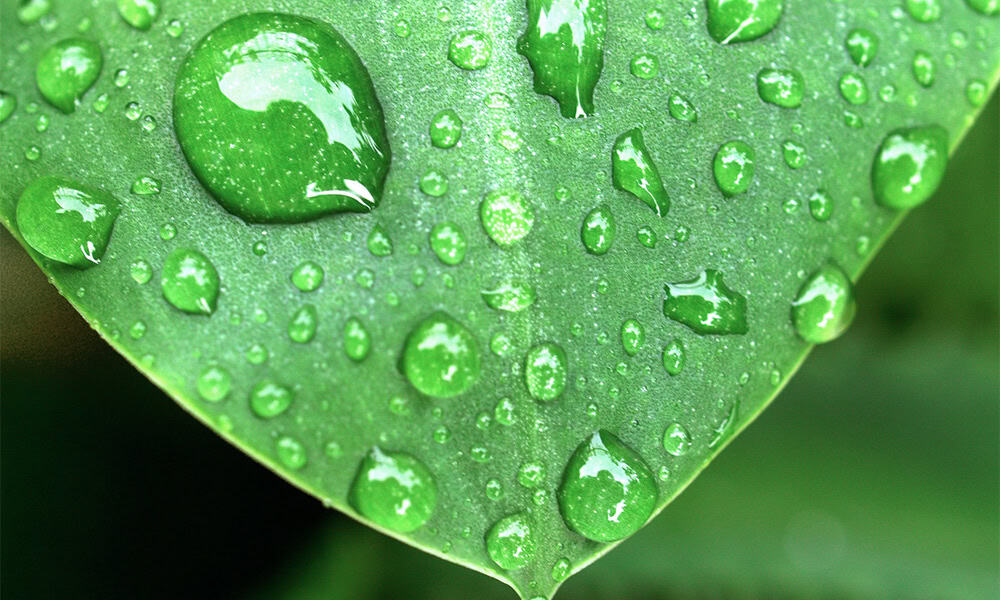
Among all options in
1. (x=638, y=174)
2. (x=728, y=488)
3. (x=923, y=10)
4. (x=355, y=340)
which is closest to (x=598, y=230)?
(x=638, y=174)

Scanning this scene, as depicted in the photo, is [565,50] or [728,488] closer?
[565,50]

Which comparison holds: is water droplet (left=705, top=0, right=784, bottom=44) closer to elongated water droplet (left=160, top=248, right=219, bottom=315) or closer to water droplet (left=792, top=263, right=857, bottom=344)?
water droplet (left=792, top=263, right=857, bottom=344)

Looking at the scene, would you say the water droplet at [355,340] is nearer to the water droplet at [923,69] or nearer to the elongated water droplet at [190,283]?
the elongated water droplet at [190,283]

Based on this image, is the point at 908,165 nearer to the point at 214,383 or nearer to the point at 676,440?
the point at 676,440

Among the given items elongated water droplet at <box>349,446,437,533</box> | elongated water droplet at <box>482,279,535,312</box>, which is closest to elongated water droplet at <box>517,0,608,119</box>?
elongated water droplet at <box>482,279,535,312</box>

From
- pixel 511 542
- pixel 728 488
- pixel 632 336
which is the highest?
pixel 632 336

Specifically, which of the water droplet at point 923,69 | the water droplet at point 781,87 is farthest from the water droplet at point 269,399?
the water droplet at point 923,69
